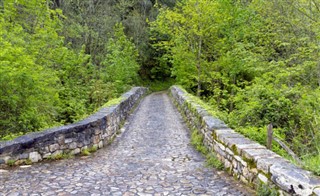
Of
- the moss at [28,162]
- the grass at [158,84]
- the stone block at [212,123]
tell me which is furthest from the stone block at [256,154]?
the grass at [158,84]

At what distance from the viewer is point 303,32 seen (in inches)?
520

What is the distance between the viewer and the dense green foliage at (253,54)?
25.3 feet

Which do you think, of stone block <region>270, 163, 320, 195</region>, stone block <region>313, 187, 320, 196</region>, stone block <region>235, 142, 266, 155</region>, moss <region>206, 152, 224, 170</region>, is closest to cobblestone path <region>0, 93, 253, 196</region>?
moss <region>206, 152, 224, 170</region>

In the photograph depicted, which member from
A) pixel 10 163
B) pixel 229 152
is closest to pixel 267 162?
pixel 229 152

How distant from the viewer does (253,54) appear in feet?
45.6

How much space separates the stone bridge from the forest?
1.07 m

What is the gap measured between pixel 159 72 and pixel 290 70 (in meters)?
23.4

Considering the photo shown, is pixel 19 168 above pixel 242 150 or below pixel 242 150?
below

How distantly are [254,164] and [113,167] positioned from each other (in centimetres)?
264

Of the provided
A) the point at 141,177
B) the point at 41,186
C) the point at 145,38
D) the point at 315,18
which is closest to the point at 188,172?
the point at 141,177

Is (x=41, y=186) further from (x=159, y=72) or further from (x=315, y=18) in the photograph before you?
(x=159, y=72)

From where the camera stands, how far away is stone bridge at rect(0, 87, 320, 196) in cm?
402

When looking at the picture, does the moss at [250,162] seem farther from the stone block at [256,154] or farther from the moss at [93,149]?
the moss at [93,149]

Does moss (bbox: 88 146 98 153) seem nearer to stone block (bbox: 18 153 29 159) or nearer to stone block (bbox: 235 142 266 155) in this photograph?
stone block (bbox: 18 153 29 159)
